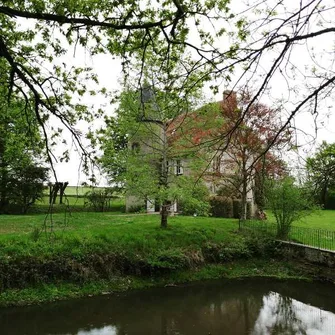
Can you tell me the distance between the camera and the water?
927 centimetres

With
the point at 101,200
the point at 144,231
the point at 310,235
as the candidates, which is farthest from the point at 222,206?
the point at 101,200

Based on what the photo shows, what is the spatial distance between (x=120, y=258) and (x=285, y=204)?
764 centimetres

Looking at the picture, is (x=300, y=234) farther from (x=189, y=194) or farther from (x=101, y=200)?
(x=101, y=200)

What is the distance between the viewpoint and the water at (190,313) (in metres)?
9.27

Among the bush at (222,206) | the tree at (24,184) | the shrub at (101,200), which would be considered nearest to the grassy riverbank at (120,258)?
the bush at (222,206)

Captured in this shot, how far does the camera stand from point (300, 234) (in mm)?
16562

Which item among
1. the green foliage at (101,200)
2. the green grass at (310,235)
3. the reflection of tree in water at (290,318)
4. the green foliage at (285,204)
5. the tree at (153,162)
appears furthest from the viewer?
the green foliage at (101,200)

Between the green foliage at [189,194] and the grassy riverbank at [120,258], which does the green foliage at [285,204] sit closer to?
the grassy riverbank at [120,258]

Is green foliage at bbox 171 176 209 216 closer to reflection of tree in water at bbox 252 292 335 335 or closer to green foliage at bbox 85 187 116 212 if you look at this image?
reflection of tree in water at bbox 252 292 335 335

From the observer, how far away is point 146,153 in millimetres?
17047

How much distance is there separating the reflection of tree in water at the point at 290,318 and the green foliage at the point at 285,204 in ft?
15.3

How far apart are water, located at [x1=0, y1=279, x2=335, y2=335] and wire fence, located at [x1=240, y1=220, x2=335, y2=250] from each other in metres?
2.25

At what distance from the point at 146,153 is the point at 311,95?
13418mm

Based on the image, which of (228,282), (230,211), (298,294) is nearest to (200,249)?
(228,282)
